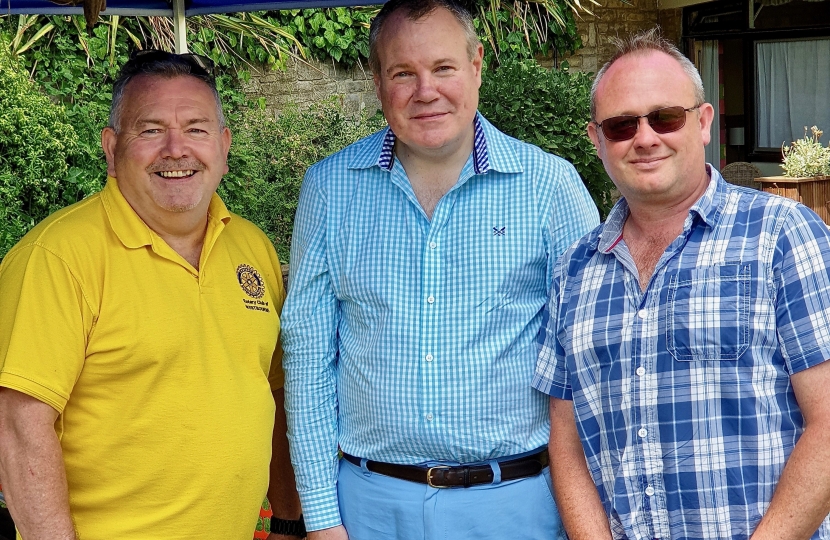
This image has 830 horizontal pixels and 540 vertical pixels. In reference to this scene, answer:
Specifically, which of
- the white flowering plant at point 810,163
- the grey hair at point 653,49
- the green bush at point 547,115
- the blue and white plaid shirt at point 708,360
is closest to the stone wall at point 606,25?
the white flowering plant at point 810,163

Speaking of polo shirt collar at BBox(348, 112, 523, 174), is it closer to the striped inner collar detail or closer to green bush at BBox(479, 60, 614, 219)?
the striped inner collar detail

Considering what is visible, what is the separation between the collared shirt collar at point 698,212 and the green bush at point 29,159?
4954mm

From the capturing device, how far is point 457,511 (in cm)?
260

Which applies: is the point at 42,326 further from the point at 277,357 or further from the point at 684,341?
the point at 684,341

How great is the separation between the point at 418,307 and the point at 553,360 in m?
0.42

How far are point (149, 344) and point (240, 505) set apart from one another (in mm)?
559

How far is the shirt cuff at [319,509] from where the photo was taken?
108 inches

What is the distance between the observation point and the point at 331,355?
2814mm

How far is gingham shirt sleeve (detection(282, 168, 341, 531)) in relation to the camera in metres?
2.76

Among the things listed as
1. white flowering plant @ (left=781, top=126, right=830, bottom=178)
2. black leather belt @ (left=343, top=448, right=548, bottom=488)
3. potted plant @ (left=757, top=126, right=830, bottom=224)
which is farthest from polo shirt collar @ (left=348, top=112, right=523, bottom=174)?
→ white flowering plant @ (left=781, top=126, right=830, bottom=178)

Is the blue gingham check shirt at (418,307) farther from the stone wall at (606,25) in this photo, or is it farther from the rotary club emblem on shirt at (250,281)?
the stone wall at (606,25)

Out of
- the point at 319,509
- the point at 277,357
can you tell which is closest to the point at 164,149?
the point at 277,357

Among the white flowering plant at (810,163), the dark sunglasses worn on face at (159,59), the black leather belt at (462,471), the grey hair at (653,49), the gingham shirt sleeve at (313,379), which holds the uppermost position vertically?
the white flowering plant at (810,163)

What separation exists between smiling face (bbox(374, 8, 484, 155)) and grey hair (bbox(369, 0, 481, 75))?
2 cm
